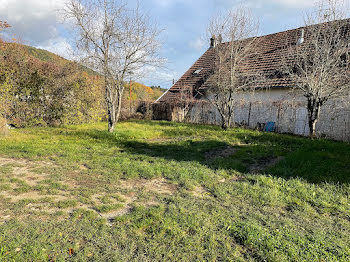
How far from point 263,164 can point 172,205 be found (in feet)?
11.1

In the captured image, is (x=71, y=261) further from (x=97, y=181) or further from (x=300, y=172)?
(x=300, y=172)

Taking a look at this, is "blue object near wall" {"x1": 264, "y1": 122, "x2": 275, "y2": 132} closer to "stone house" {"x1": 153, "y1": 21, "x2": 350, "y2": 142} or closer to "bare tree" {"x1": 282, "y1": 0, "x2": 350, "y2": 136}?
"stone house" {"x1": 153, "y1": 21, "x2": 350, "y2": 142}

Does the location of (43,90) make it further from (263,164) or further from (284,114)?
(284,114)

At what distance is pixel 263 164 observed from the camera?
5730 mm

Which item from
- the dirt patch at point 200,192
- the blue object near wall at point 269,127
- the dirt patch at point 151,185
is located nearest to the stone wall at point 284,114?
the blue object near wall at point 269,127

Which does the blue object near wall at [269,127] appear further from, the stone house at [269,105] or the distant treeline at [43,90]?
the distant treeline at [43,90]

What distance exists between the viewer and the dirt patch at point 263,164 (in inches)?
208

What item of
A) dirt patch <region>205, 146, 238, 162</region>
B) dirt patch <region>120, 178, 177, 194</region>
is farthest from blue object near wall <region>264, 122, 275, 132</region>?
dirt patch <region>120, 178, 177, 194</region>

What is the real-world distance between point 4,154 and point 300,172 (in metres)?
7.44

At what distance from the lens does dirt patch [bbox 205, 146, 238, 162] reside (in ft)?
20.7

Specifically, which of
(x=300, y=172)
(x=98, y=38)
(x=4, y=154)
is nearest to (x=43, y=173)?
(x=4, y=154)

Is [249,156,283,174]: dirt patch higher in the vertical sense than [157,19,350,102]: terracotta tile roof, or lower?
lower

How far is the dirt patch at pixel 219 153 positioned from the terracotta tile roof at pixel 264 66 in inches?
250

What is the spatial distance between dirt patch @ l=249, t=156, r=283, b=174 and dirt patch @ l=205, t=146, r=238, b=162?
0.97m
